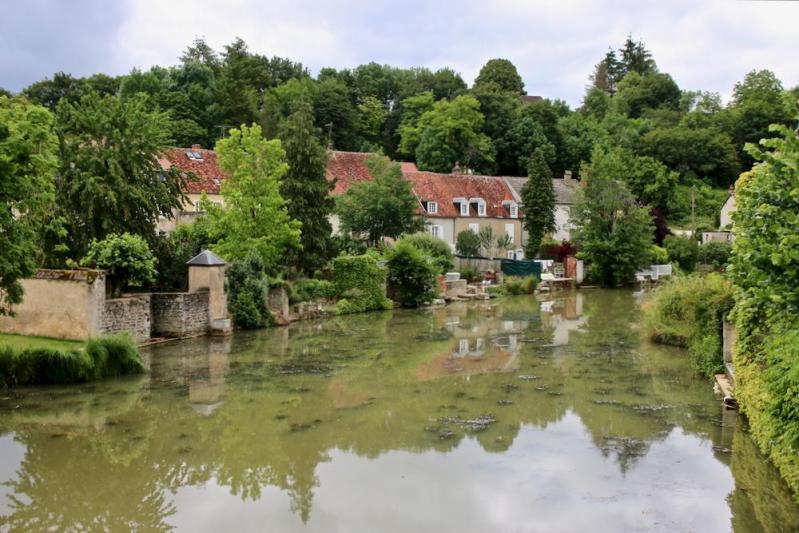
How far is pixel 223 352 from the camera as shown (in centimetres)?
2462

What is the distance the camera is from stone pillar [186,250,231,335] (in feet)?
91.8

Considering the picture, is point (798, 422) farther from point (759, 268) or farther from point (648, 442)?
point (648, 442)

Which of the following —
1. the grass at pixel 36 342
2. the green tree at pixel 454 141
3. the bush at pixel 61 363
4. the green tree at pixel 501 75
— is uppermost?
the green tree at pixel 501 75

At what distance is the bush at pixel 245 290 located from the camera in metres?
29.6

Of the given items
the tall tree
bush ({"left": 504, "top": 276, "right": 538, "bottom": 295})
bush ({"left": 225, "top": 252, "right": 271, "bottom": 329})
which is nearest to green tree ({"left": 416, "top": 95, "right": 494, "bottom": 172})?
→ bush ({"left": 504, "top": 276, "right": 538, "bottom": 295})

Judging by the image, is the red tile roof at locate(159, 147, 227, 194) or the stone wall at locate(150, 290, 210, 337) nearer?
the stone wall at locate(150, 290, 210, 337)

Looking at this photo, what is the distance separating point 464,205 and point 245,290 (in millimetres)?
29310

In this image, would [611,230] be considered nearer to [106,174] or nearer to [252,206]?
[252,206]

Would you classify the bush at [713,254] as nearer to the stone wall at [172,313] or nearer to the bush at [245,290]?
the bush at [245,290]

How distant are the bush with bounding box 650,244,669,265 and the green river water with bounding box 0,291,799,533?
3349 centimetres

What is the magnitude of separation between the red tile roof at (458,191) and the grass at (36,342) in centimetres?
3528

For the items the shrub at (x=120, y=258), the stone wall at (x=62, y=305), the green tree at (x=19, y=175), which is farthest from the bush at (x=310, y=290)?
the green tree at (x=19, y=175)

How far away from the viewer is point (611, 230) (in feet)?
173

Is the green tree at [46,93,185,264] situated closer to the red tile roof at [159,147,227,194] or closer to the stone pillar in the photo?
the stone pillar
